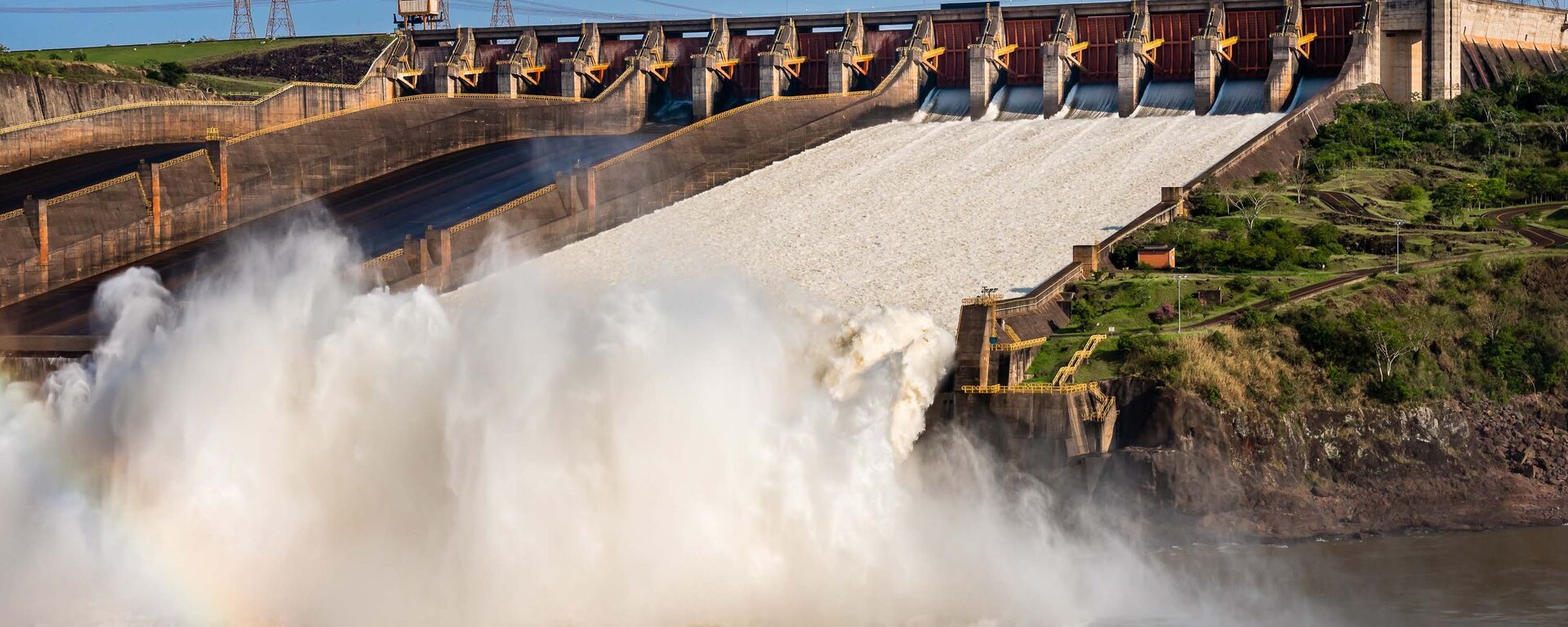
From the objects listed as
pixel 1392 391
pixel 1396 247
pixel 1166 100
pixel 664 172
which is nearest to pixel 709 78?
pixel 664 172

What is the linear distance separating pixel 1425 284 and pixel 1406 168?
16042 mm

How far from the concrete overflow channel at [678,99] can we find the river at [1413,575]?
15.6 metres

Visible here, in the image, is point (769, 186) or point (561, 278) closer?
point (561, 278)

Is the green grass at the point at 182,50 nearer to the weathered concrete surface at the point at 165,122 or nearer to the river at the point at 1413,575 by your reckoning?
the weathered concrete surface at the point at 165,122

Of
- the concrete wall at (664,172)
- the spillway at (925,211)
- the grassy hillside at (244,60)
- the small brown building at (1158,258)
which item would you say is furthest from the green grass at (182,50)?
the small brown building at (1158,258)

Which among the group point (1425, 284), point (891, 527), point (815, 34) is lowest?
point (891, 527)

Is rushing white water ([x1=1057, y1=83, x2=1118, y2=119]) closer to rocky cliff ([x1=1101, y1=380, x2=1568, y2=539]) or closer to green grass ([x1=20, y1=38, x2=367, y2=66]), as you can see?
rocky cliff ([x1=1101, y1=380, x2=1568, y2=539])

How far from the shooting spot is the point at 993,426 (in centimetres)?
5434

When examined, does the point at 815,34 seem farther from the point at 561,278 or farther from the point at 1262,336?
the point at 1262,336

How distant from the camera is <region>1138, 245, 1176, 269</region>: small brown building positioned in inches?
2603

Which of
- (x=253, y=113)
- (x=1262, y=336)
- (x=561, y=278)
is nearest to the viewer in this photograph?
(x=1262, y=336)

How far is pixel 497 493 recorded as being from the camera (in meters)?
43.8

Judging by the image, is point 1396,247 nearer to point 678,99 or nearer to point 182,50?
point 678,99

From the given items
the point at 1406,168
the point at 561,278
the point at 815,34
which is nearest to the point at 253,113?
the point at 815,34
